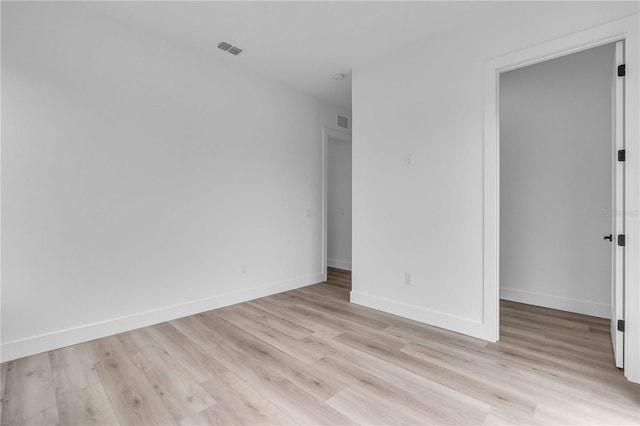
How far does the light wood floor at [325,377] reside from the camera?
5.59ft

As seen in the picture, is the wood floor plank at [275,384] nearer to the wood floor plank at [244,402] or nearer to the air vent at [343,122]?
the wood floor plank at [244,402]

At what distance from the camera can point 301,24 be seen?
2.88 m

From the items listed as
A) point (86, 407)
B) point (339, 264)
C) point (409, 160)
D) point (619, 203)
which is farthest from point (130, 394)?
point (339, 264)

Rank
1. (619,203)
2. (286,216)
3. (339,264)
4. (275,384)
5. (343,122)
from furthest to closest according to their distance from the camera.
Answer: (339,264) < (343,122) < (286,216) < (619,203) < (275,384)

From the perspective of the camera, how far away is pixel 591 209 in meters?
3.24

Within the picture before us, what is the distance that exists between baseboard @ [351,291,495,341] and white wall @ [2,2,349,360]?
1237mm

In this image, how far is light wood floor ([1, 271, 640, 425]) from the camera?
1705 mm

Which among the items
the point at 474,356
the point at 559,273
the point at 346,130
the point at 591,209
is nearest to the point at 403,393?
the point at 474,356

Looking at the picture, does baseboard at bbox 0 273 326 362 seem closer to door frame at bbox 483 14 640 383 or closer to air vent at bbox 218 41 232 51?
door frame at bbox 483 14 640 383

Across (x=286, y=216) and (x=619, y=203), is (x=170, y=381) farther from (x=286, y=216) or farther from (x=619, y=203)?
(x=619, y=203)

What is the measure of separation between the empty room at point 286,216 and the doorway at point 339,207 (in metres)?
1.66

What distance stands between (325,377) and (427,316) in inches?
56.1

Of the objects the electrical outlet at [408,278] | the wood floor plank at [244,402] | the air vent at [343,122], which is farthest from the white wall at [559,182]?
the wood floor plank at [244,402]

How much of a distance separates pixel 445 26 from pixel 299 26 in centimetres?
136
